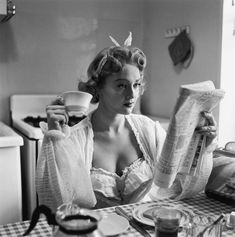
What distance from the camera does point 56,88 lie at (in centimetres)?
269

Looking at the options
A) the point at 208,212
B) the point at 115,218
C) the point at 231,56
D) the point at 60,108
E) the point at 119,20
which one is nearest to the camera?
the point at 115,218

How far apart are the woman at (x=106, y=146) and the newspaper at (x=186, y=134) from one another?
0.19 ft

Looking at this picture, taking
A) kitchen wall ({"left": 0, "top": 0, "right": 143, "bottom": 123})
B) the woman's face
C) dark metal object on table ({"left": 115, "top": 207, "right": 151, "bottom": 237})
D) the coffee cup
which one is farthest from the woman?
kitchen wall ({"left": 0, "top": 0, "right": 143, "bottom": 123})

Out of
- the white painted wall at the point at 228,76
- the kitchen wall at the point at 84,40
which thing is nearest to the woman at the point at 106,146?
the white painted wall at the point at 228,76

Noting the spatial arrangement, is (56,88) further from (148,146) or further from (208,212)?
(208,212)

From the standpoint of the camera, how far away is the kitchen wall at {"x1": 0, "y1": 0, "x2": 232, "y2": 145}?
8.10 ft

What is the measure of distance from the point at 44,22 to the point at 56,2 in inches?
7.0

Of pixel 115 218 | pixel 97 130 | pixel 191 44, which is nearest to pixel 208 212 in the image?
pixel 115 218

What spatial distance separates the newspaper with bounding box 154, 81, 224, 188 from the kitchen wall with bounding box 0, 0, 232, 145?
1241mm

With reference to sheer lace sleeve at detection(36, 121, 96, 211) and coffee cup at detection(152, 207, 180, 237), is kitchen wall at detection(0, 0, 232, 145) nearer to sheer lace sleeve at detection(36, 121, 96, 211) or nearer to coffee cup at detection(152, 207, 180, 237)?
sheer lace sleeve at detection(36, 121, 96, 211)

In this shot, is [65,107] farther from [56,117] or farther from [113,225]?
[113,225]

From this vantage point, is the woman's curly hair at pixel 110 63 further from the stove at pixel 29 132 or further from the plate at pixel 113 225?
the stove at pixel 29 132

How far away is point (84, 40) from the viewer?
275cm

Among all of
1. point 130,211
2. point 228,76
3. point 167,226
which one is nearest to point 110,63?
point 130,211
